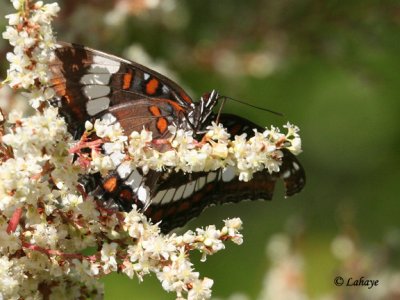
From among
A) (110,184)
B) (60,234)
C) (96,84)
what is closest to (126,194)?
(110,184)

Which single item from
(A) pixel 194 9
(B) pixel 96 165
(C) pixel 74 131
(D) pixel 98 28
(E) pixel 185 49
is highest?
(A) pixel 194 9

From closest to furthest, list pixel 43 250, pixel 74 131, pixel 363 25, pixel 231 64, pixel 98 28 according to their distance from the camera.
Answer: pixel 43 250 < pixel 74 131 < pixel 98 28 < pixel 363 25 < pixel 231 64

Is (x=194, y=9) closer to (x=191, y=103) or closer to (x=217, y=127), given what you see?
(x=191, y=103)

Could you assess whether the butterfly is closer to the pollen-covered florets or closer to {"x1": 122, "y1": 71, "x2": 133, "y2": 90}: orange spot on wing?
Answer: {"x1": 122, "y1": 71, "x2": 133, "y2": 90}: orange spot on wing

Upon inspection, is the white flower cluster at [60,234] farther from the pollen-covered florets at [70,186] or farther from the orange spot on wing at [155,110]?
the orange spot on wing at [155,110]

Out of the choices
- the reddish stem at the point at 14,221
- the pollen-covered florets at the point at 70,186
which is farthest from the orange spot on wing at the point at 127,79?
the reddish stem at the point at 14,221

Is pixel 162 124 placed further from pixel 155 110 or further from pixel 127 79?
pixel 127 79

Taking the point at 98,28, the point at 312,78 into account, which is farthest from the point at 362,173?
the point at 98,28
